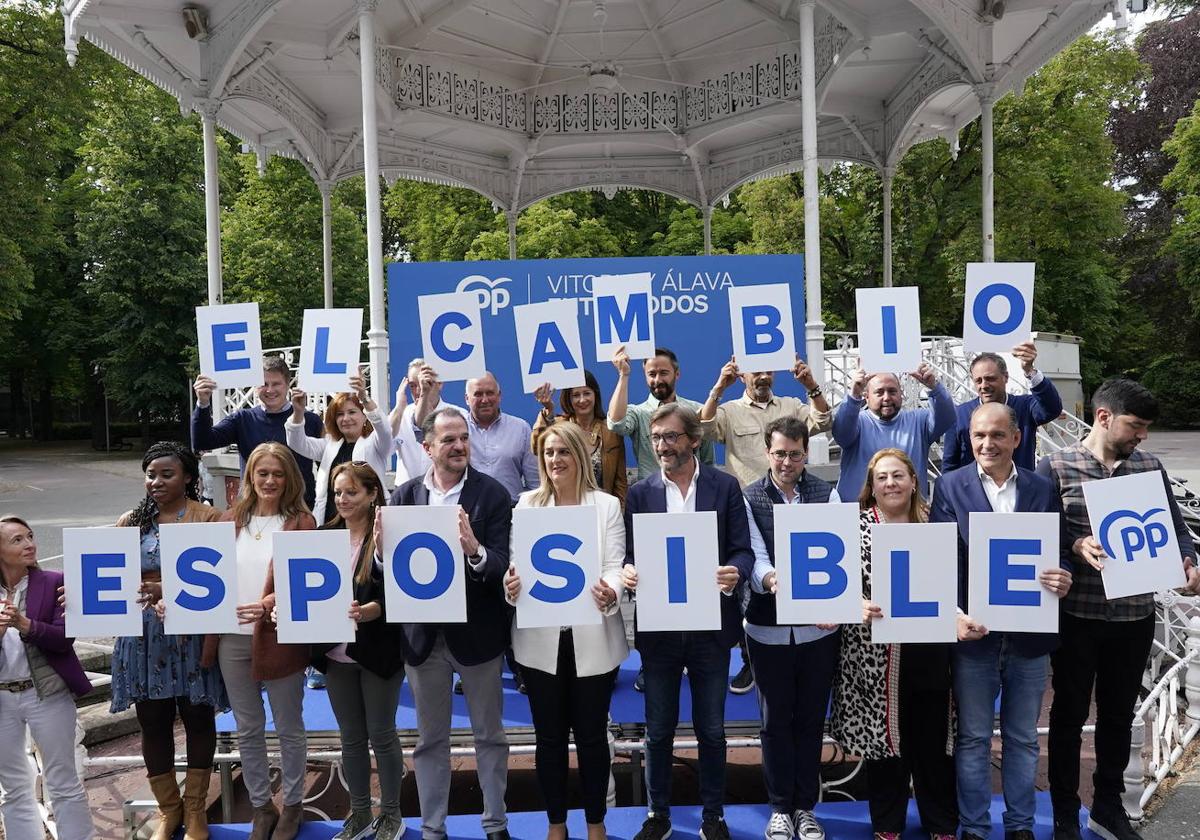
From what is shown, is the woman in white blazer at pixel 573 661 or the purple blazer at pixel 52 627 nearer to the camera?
the woman in white blazer at pixel 573 661

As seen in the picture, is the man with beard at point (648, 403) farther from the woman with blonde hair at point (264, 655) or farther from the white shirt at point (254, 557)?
the white shirt at point (254, 557)

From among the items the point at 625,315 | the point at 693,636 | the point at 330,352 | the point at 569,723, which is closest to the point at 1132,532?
the point at 693,636

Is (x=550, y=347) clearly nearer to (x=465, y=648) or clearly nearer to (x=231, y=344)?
(x=465, y=648)

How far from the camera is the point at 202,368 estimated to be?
5.44 meters

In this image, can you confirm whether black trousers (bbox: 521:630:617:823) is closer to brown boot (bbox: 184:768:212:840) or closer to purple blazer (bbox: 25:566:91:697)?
brown boot (bbox: 184:768:212:840)

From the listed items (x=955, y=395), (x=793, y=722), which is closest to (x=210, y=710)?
(x=793, y=722)

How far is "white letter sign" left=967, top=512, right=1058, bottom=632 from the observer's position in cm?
372

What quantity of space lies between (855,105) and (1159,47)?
25064mm

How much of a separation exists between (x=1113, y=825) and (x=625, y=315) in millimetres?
3729

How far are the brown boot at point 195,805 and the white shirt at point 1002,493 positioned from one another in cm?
402

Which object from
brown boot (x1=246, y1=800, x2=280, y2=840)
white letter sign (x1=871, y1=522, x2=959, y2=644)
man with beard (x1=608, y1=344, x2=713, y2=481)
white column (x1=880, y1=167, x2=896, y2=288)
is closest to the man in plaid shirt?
white letter sign (x1=871, y1=522, x2=959, y2=644)

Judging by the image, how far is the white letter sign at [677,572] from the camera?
12.4ft

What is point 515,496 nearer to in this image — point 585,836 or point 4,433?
point 585,836

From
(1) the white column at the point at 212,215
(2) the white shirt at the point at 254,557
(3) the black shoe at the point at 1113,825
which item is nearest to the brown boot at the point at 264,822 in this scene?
(2) the white shirt at the point at 254,557
